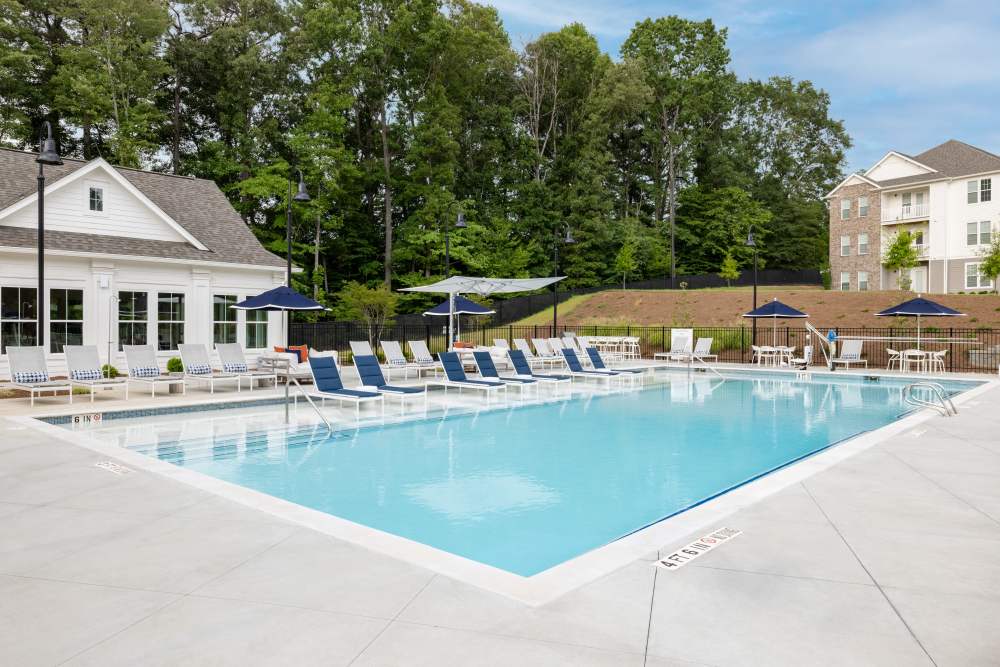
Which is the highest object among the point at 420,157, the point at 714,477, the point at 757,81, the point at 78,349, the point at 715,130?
the point at 757,81

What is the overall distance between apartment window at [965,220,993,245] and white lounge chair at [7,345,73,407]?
42039 mm

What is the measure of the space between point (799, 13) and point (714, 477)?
117 feet

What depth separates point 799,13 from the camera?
1405 inches

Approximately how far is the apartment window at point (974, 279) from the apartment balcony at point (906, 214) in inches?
146

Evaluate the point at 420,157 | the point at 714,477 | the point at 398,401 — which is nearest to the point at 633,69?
the point at 420,157

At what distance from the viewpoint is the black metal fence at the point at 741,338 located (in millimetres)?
23891

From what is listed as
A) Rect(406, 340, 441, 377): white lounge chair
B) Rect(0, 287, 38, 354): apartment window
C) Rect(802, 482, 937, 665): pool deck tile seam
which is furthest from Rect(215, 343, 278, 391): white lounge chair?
Rect(802, 482, 937, 665): pool deck tile seam

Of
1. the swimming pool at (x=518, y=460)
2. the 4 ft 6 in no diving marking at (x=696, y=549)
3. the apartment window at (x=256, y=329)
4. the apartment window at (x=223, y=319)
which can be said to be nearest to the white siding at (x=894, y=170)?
the swimming pool at (x=518, y=460)

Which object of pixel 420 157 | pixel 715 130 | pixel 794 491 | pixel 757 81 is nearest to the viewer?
pixel 794 491

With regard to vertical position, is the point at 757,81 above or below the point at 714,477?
above

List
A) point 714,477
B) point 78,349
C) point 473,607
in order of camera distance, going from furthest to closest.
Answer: point 78,349 → point 714,477 → point 473,607

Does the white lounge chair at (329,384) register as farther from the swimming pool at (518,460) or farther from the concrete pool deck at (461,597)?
the concrete pool deck at (461,597)

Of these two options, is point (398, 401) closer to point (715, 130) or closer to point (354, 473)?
point (354, 473)

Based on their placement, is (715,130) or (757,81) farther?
(757,81)
